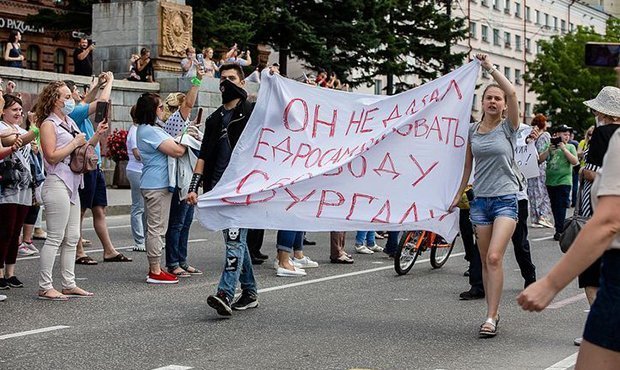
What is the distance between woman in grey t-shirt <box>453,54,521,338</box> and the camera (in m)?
8.08

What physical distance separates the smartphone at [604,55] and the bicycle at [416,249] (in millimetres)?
7666

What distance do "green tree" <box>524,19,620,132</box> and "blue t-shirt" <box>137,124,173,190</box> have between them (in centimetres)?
6773

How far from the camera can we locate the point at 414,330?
827 centimetres

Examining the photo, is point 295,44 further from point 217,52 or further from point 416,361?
point 416,361

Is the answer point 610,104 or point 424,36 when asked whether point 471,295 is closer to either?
point 610,104

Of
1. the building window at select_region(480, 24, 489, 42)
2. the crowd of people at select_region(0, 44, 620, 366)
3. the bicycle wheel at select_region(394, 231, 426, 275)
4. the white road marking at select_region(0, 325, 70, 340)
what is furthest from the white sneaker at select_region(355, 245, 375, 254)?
the building window at select_region(480, 24, 489, 42)

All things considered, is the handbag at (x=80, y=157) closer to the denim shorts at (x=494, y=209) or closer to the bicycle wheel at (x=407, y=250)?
the denim shorts at (x=494, y=209)

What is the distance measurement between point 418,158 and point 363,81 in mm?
39799

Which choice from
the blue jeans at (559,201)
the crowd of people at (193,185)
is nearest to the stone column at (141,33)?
the blue jeans at (559,201)

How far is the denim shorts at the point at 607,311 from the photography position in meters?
3.67

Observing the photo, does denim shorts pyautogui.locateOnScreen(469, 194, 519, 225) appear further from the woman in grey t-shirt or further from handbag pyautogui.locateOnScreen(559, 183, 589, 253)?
handbag pyautogui.locateOnScreen(559, 183, 589, 253)

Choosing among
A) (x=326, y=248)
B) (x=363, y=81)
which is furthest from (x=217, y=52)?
(x=326, y=248)

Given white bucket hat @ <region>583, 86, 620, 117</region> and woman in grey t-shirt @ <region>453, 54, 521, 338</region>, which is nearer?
white bucket hat @ <region>583, 86, 620, 117</region>

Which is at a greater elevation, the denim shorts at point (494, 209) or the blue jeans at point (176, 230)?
the denim shorts at point (494, 209)
